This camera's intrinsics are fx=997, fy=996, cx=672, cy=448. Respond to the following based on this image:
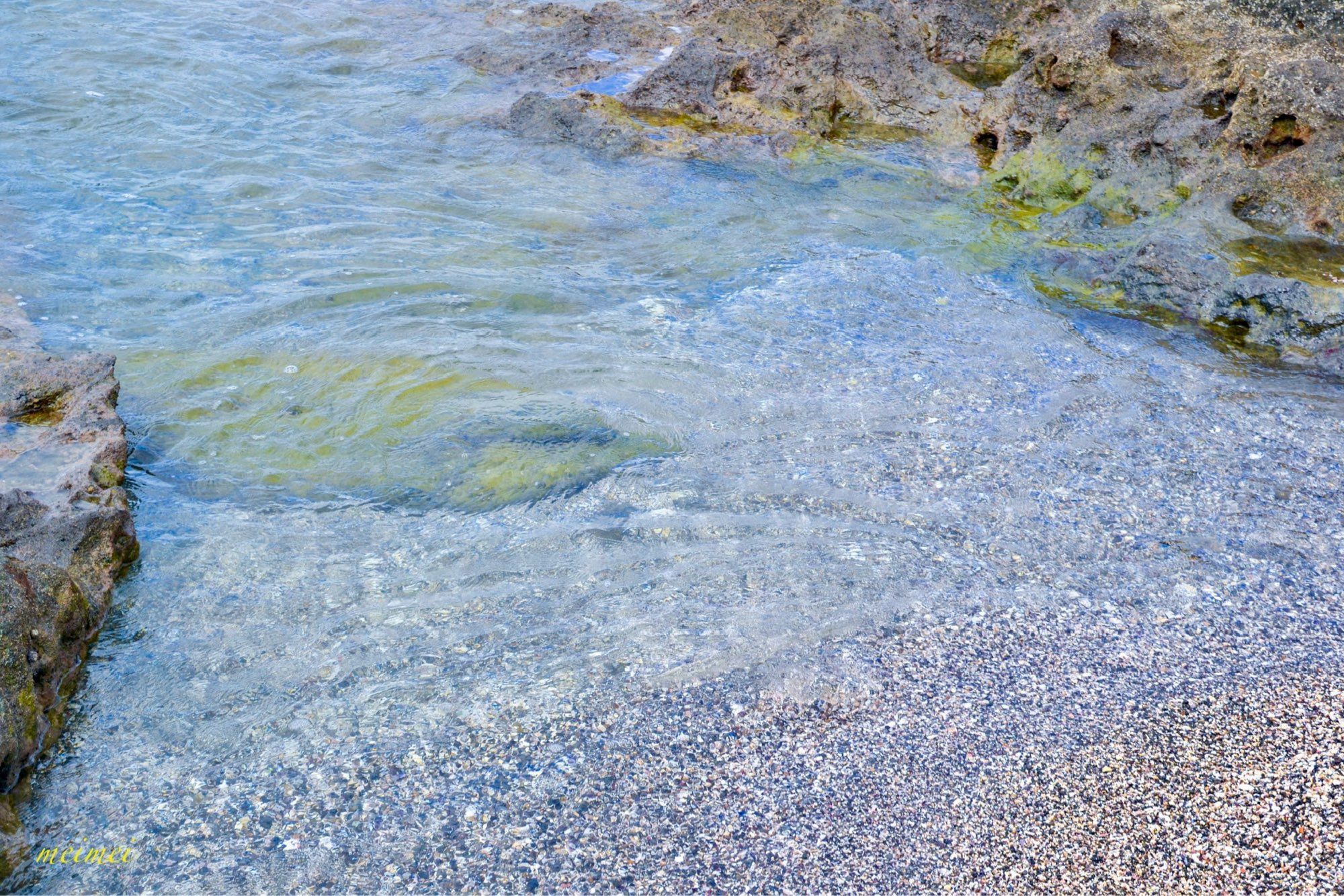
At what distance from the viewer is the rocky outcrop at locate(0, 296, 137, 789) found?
3.92 meters

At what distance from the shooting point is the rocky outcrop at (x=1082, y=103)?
7727 mm

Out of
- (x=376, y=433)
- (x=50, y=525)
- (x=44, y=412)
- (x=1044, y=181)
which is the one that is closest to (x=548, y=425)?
(x=376, y=433)

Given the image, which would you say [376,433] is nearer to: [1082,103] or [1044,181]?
[1044,181]

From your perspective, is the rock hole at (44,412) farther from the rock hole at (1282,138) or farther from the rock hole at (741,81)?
the rock hole at (1282,138)

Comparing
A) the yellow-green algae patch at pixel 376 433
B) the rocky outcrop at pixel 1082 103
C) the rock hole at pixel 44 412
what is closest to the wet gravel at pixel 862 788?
the yellow-green algae patch at pixel 376 433

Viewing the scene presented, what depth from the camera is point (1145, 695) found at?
4180 mm

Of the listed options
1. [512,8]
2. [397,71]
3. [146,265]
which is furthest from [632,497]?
[512,8]

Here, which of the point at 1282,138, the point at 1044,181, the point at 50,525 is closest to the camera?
the point at 50,525

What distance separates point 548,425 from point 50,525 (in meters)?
2.64

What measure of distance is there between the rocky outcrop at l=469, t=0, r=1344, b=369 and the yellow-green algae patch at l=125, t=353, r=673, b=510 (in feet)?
14.1

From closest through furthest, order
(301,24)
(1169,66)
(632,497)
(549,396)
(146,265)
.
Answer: (632,497) → (549,396) → (146,265) → (1169,66) → (301,24)

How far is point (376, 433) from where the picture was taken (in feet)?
20.3

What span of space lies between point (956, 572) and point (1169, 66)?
22.7 ft

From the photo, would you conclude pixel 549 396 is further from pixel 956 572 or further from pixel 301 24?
pixel 301 24
